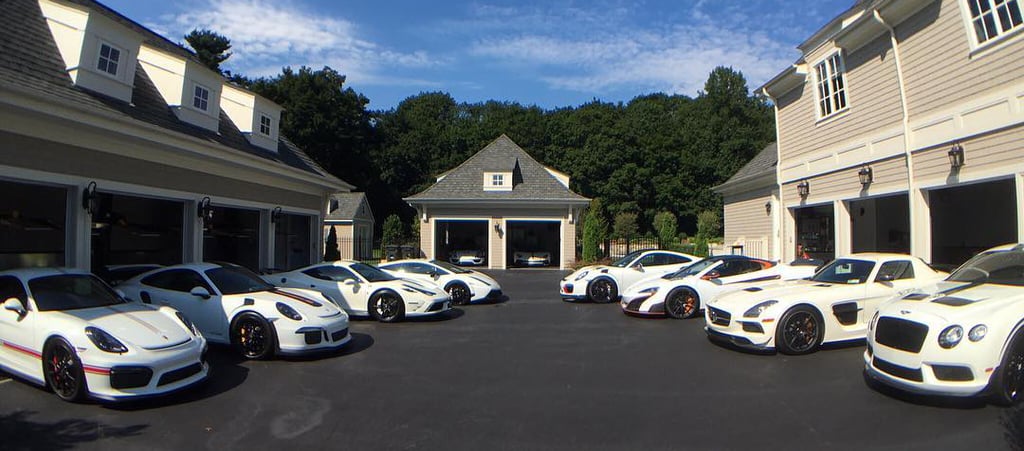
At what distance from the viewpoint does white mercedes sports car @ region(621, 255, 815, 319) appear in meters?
10.9

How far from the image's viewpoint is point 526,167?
98.4 feet

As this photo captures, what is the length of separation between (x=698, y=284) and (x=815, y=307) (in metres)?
3.51

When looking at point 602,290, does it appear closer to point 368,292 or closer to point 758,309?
point 368,292

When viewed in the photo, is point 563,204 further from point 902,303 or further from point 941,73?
point 902,303

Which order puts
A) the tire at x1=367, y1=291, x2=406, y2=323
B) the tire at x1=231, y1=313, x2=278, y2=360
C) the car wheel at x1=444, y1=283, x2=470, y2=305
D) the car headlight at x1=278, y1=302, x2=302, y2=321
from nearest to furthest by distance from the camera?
1. the tire at x1=231, y1=313, x2=278, y2=360
2. the car headlight at x1=278, y1=302, x2=302, y2=321
3. the tire at x1=367, y1=291, x2=406, y2=323
4. the car wheel at x1=444, y1=283, x2=470, y2=305

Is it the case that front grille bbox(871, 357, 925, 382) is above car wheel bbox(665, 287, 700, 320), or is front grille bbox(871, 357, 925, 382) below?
below

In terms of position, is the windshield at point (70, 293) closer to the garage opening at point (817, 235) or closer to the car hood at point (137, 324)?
the car hood at point (137, 324)

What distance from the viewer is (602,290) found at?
1388cm

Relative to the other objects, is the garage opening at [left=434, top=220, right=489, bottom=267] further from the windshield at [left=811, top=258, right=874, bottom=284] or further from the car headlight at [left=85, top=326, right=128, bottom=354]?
the car headlight at [left=85, top=326, right=128, bottom=354]

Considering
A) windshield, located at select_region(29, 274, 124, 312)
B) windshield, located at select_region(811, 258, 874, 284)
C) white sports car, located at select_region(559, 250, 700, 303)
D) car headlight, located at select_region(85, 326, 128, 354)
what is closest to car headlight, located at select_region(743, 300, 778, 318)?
windshield, located at select_region(811, 258, 874, 284)

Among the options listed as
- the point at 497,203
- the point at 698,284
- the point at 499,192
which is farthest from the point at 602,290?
the point at 499,192

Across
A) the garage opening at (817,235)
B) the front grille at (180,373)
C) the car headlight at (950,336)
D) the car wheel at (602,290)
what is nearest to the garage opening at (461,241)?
the car wheel at (602,290)

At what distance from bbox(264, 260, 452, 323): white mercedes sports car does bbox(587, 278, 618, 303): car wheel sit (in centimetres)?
410

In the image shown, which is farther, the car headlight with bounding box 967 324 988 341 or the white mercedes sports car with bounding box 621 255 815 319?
the white mercedes sports car with bounding box 621 255 815 319
